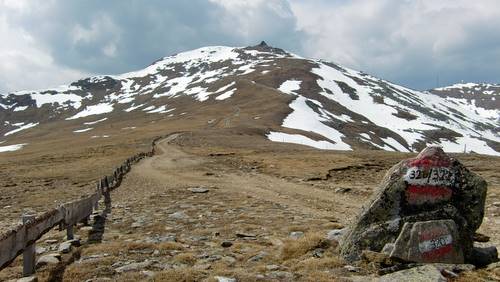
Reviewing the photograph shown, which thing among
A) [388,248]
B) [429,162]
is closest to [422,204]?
[429,162]

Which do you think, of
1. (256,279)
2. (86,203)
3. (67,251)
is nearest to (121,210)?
(86,203)

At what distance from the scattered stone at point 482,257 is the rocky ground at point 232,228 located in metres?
0.64

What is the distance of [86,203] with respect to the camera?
65.4 feet

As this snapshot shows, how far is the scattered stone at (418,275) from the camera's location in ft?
31.9

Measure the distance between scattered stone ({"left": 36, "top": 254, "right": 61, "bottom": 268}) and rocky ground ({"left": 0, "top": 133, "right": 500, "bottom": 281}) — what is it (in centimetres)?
3

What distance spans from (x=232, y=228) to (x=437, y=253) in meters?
7.78

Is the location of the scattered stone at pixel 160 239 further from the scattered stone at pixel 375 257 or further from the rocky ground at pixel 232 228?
the scattered stone at pixel 375 257

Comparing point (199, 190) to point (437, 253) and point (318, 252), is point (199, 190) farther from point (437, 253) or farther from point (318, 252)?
point (437, 253)

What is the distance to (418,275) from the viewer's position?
32.6 feet

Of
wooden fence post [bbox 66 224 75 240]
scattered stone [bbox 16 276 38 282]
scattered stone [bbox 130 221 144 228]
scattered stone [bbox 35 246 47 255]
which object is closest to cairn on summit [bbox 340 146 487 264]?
scattered stone [bbox 16 276 38 282]

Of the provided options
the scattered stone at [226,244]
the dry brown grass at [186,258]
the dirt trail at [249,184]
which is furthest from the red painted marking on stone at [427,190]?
the dirt trail at [249,184]

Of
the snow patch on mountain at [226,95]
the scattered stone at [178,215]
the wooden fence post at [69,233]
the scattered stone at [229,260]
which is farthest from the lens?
the snow patch on mountain at [226,95]

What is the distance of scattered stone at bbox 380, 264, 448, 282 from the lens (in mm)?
9727

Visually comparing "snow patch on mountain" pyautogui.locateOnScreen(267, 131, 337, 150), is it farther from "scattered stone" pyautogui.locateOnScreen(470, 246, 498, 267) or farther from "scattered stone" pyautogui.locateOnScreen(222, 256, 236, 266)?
"scattered stone" pyautogui.locateOnScreen(470, 246, 498, 267)
